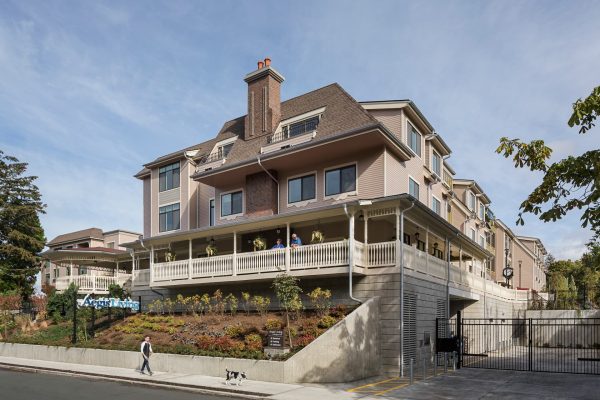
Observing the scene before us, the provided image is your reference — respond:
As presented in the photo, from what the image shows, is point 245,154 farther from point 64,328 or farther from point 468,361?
point 468,361

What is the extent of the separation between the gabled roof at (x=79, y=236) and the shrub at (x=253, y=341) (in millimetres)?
52495

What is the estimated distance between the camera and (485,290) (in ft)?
116

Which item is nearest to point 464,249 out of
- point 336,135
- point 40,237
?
point 336,135

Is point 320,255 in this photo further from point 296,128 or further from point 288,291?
point 296,128

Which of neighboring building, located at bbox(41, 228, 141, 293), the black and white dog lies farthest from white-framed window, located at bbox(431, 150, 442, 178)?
neighboring building, located at bbox(41, 228, 141, 293)

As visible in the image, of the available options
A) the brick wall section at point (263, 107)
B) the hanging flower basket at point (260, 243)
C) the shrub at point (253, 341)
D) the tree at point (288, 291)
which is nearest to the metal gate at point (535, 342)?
the tree at point (288, 291)

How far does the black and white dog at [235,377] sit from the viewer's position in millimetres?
16984

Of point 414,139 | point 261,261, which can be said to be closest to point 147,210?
point 261,261

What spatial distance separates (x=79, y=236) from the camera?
7069cm

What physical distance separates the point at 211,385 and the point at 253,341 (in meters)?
3.30

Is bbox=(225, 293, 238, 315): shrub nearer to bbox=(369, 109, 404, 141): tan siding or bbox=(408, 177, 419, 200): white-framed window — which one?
bbox=(408, 177, 419, 200): white-framed window

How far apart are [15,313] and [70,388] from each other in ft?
87.6

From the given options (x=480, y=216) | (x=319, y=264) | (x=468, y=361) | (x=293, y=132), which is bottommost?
(x=468, y=361)

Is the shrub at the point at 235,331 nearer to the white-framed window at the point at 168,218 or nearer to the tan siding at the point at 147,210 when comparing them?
the white-framed window at the point at 168,218
